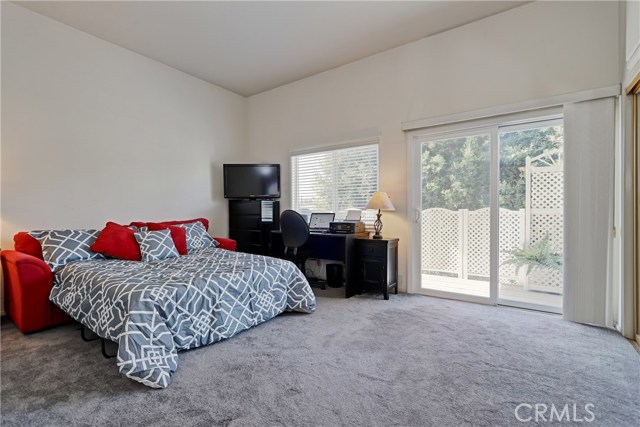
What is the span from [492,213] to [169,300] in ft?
10.3

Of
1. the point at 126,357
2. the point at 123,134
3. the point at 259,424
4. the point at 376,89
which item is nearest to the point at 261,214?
the point at 123,134

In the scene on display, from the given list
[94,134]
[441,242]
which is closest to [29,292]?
[94,134]

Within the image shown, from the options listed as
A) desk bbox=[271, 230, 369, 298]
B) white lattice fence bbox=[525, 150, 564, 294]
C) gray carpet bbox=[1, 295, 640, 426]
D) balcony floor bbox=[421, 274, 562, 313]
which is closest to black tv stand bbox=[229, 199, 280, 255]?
desk bbox=[271, 230, 369, 298]

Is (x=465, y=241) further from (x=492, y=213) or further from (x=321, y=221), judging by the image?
(x=321, y=221)

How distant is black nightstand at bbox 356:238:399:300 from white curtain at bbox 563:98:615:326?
5.40ft

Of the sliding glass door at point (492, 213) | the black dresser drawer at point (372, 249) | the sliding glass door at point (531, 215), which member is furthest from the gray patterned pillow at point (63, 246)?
the sliding glass door at point (531, 215)

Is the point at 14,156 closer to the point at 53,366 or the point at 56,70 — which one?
the point at 56,70

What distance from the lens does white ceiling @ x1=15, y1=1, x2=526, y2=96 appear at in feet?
9.76

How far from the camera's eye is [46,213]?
10.4ft

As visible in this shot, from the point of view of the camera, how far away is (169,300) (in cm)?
209

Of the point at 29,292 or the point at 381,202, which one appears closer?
the point at 29,292

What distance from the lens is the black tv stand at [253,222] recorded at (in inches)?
187

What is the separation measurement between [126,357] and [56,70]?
128 inches

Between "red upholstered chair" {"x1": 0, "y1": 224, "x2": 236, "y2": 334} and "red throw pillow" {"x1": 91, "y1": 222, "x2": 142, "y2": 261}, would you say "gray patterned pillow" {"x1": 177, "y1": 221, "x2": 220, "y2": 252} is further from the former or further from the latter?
"red upholstered chair" {"x1": 0, "y1": 224, "x2": 236, "y2": 334}
